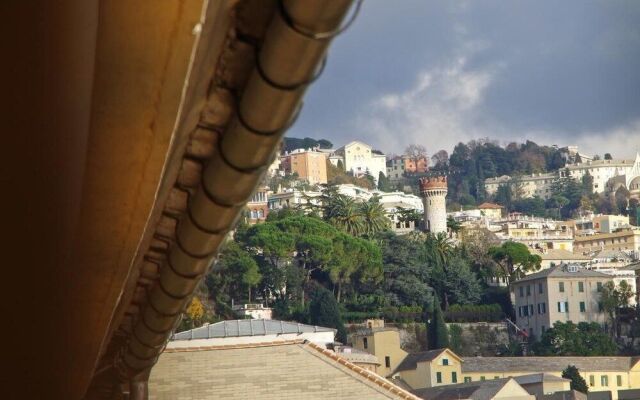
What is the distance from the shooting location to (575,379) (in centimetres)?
11988

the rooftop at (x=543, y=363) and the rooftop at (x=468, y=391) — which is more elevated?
the rooftop at (x=543, y=363)

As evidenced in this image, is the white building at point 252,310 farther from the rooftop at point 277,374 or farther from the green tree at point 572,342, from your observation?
the rooftop at point 277,374

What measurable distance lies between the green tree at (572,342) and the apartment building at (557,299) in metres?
3.26

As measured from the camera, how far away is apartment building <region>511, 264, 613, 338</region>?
146125mm

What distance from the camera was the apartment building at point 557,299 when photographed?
146 m

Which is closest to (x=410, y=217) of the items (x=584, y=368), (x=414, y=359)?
(x=584, y=368)

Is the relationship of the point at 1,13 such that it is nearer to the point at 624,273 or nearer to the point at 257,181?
the point at 257,181

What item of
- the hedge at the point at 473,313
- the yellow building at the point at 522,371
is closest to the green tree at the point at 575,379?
the yellow building at the point at 522,371

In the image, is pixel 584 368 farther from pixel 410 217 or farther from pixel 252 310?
pixel 410 217

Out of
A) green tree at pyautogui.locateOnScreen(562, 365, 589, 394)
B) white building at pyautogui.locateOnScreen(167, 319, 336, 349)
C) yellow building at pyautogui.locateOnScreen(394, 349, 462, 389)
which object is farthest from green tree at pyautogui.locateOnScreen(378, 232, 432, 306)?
white building at pyautogui.locateOnScreen(167, 319, 336, 349)

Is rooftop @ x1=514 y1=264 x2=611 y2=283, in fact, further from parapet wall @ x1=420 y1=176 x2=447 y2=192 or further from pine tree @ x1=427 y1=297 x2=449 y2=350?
parapet wall @ x1=420 y1=176 x2=447 y2=192

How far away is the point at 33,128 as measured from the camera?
5.34m

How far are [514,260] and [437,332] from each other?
29.1 m

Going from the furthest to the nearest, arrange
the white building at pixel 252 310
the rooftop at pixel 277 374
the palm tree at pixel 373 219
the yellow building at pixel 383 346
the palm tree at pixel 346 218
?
the palm tree at pixel 346 218
the palm tree at pixel 373 219
the white building at pixel 252 310
the yellow building at pixel 383 346
the rooftop at pixel 277 374
